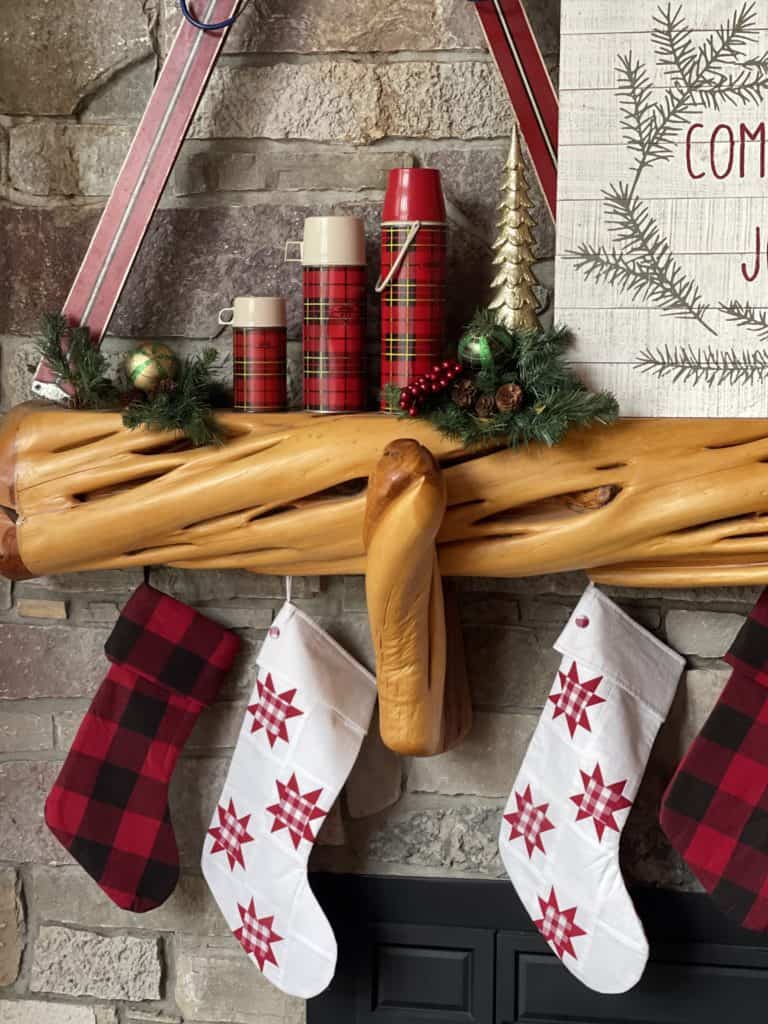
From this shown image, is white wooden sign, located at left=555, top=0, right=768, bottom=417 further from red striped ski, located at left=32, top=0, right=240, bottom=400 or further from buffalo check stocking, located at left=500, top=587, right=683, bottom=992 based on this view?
red striped ski, located at left=32, top=0, right=240, bottom=400

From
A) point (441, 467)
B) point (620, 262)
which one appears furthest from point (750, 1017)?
point (620, 262)

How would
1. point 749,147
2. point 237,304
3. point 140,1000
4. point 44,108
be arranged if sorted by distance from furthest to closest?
1. point 140,1000
2. point 44,108
3. point 237,304
4. point 749,147

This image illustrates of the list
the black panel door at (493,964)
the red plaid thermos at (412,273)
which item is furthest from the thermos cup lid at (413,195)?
the black panel door at (493,964)

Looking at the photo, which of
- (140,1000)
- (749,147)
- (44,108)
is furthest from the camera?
(140,1000)

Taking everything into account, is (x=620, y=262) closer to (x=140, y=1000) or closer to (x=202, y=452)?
(x=202, y=452)

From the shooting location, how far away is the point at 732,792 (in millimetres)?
1362

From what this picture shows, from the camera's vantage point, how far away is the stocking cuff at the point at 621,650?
1398 millimetres

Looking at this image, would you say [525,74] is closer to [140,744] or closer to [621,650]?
[621,650]

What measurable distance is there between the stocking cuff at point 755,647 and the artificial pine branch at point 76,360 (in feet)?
2.66

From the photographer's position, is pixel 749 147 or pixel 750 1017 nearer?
pixel 749 147

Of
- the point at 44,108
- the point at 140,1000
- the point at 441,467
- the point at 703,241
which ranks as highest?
the point at 44,108

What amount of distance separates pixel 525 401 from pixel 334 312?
0.82 feet

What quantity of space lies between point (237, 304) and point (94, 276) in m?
0.18

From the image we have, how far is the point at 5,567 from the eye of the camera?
1.42m
